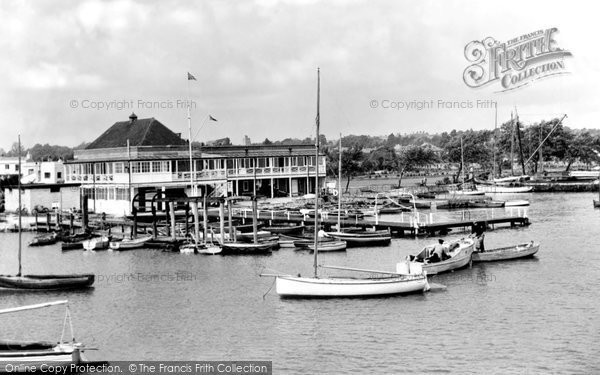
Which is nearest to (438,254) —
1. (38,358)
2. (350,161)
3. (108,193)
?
(38,358)

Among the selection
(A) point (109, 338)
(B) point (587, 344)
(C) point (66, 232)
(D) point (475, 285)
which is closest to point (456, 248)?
(D) point (475, 285)

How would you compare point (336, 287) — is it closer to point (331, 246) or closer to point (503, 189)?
point (331, 246)

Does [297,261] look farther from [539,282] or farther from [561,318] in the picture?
[561,318]

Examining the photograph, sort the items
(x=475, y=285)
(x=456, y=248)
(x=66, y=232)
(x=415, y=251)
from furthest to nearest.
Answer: (x=66, y=232), (x=415, y=251), (x=456, y=248), (x=475, y=285)

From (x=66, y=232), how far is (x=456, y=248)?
41.8 metres

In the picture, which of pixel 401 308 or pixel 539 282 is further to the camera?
pixel 539 282

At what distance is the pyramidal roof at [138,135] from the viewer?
96.6 meters

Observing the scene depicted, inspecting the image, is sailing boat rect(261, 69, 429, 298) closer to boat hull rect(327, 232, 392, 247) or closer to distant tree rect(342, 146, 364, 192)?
boat hull rect(327, 232, 392, 247)

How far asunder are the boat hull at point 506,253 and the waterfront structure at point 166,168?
3321 cm

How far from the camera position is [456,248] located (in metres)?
58.0

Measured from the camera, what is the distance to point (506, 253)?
60312mm

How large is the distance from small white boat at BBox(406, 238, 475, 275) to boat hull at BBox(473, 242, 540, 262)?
38.6 inches

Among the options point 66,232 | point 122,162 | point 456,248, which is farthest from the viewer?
point 122,162

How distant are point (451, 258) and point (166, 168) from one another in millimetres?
44075
